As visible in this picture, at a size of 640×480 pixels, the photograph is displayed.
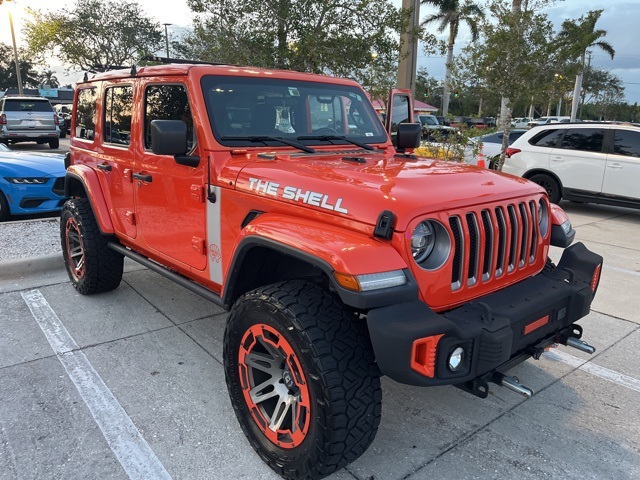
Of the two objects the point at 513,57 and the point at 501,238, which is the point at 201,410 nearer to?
the point at 501,238

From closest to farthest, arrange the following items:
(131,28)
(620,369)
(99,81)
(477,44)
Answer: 1. (620,369)
2. (99,81)
3. (477,44)
4. (131,28)

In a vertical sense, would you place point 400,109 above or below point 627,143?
above

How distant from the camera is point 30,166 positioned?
23.8ft

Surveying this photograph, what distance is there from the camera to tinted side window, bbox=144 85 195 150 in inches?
132

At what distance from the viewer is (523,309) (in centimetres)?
248

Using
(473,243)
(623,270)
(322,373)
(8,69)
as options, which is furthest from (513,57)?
(8,69)

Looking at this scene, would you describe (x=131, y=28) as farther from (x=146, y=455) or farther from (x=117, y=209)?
(x=146, y=455)

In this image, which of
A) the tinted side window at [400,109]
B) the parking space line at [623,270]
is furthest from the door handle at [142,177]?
the parking space line at [623,270]

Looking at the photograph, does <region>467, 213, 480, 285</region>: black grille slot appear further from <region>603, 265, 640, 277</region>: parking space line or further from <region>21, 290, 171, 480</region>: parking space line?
<region>603, 265, 640, 277</region>: parking space line

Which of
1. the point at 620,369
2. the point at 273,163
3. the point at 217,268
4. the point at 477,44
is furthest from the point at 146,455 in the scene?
the point at 477,44

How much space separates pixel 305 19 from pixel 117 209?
19.6 ft

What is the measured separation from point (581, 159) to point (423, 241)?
25.7 feet

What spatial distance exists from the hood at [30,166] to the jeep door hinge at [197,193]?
16.2 feet

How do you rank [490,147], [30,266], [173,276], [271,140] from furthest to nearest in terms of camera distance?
1. [490,147]
2. [30,266]
3. [173,276]
4. [271,140]
